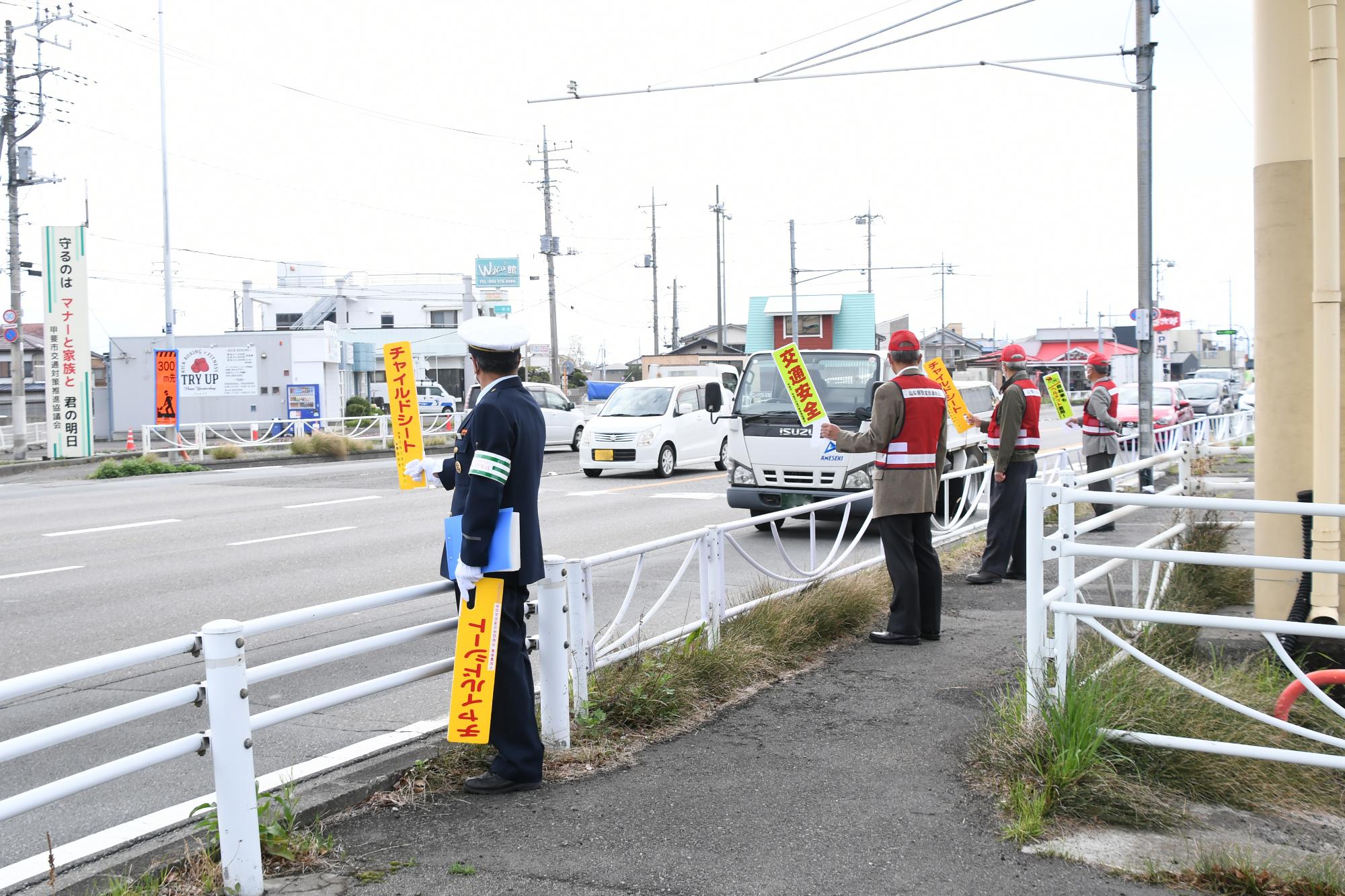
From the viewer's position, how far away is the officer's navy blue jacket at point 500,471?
4.40 metres

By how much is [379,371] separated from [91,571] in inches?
2379

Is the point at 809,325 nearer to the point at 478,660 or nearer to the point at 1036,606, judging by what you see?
the point at 1036,606

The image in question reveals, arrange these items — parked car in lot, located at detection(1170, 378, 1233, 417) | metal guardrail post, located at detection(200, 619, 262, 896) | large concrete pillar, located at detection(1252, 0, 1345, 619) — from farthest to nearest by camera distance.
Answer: parked car in lot, located at detection(1170, 378, 1233, 417) < large concrete pillar, located at detection(1252, 0, 1345, 619) < metal guardrail post, located at detection(200, 619, 262, 896)

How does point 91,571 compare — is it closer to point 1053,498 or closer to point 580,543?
point 580,543

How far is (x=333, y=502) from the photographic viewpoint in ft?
58.2

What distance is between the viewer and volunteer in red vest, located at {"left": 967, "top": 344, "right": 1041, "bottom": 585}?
9.62 metres

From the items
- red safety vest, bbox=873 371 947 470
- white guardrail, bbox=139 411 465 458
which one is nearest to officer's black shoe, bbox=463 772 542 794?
red safety vest, bbox=873 371 947 470

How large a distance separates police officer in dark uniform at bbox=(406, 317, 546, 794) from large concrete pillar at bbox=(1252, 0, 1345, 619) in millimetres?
4203

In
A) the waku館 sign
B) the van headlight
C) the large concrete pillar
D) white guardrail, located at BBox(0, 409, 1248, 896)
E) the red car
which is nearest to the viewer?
white guardrail, located at BBox(0, 409, 1248, 896)

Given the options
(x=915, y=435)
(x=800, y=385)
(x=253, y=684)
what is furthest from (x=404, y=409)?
(x=915, y=435)

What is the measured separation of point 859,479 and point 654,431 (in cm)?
890

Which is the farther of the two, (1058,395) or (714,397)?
(714,397)

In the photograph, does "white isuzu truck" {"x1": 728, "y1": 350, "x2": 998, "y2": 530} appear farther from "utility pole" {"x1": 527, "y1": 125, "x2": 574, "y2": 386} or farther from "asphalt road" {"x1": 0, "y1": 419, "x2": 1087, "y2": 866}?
"utility pole" {"x1": 527, "y1": 125, "x2": 574, "y2": 386}

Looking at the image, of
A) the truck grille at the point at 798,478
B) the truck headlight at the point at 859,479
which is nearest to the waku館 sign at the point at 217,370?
the truck grille at the point at 798,478
